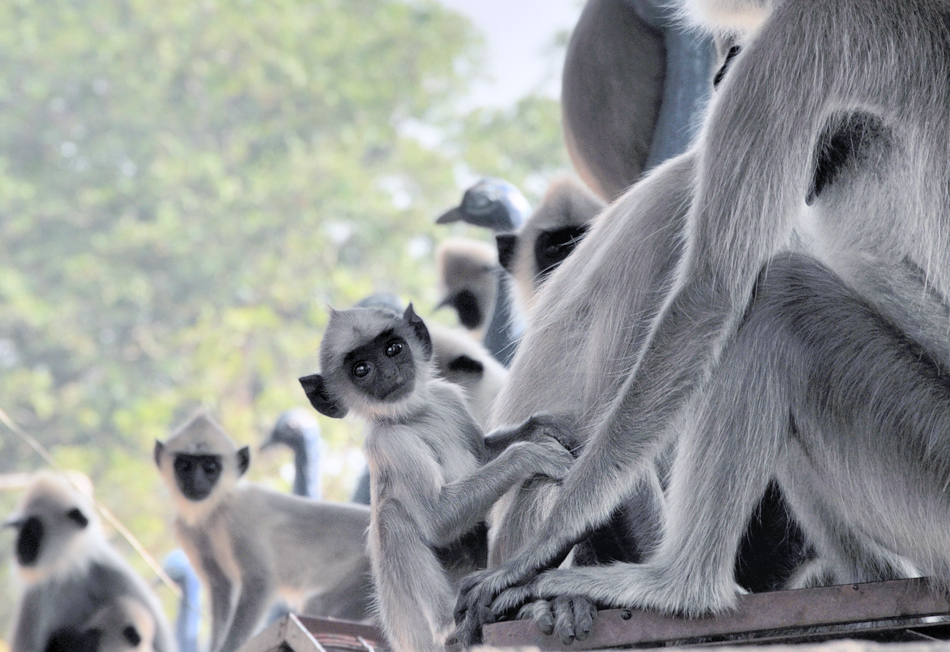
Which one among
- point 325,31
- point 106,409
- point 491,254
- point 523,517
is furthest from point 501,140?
point 523,517

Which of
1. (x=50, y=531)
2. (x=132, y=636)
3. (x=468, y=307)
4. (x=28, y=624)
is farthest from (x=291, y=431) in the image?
(x=28, y=624)

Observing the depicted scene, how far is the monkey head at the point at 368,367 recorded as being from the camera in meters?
2.07

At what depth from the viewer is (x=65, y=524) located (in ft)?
15.7

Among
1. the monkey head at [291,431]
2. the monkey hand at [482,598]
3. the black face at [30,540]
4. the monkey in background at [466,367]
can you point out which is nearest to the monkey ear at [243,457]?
the monkey head at [291,431]

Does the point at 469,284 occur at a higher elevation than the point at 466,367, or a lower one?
higher

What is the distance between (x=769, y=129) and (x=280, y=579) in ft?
A: 9.30

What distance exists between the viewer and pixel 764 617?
1602mm

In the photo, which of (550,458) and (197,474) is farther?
(197,474)

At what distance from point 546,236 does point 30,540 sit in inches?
114

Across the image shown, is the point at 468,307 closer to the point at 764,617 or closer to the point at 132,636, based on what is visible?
the point at 132,636

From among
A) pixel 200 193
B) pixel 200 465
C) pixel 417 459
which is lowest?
pixel 200 465

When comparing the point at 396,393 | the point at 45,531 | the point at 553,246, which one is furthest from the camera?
the point at 45,531

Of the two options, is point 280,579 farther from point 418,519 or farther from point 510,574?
point 510,574

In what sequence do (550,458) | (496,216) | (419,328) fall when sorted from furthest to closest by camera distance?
(496,216), (419,328), (550,458)
